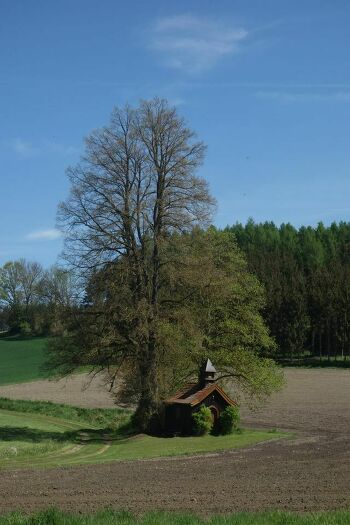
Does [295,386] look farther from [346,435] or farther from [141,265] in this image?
[141,265]

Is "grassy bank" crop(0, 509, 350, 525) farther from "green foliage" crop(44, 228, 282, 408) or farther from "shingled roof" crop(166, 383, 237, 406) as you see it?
"shingled roof" crop(166, 383, 237, 406)

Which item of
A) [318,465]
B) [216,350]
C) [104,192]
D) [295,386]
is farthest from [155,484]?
[295,386]

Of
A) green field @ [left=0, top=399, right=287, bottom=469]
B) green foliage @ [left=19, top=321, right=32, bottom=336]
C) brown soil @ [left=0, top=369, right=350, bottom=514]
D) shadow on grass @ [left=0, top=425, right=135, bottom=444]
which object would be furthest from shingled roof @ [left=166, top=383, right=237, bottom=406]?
green foliage @ [left=19, top=321, right=32, bottom=336]

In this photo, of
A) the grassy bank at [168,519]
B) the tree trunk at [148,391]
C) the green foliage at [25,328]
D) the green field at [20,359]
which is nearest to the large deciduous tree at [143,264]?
the tree trunk at [148,391]

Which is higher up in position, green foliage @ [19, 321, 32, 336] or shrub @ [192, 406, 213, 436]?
green foliage @ [19, 321, 32, 336]

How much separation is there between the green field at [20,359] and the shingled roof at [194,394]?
118ft

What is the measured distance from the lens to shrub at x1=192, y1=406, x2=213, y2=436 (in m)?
35.3

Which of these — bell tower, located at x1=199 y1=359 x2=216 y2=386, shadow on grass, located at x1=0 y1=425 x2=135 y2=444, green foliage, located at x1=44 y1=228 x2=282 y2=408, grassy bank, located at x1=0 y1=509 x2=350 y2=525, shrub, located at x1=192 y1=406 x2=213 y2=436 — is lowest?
shadow on grass, located at x1=0 y1=425 x2=135 y2=444

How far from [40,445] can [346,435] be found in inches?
628

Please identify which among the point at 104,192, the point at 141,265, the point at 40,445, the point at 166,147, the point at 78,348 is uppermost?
the point at 166,147

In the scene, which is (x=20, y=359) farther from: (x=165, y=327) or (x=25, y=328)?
(x=165, y=327)

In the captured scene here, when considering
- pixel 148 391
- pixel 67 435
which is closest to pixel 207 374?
pixel 148 391

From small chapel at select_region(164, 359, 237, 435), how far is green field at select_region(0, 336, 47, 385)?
36537 mm

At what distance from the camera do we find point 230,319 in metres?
43.1
